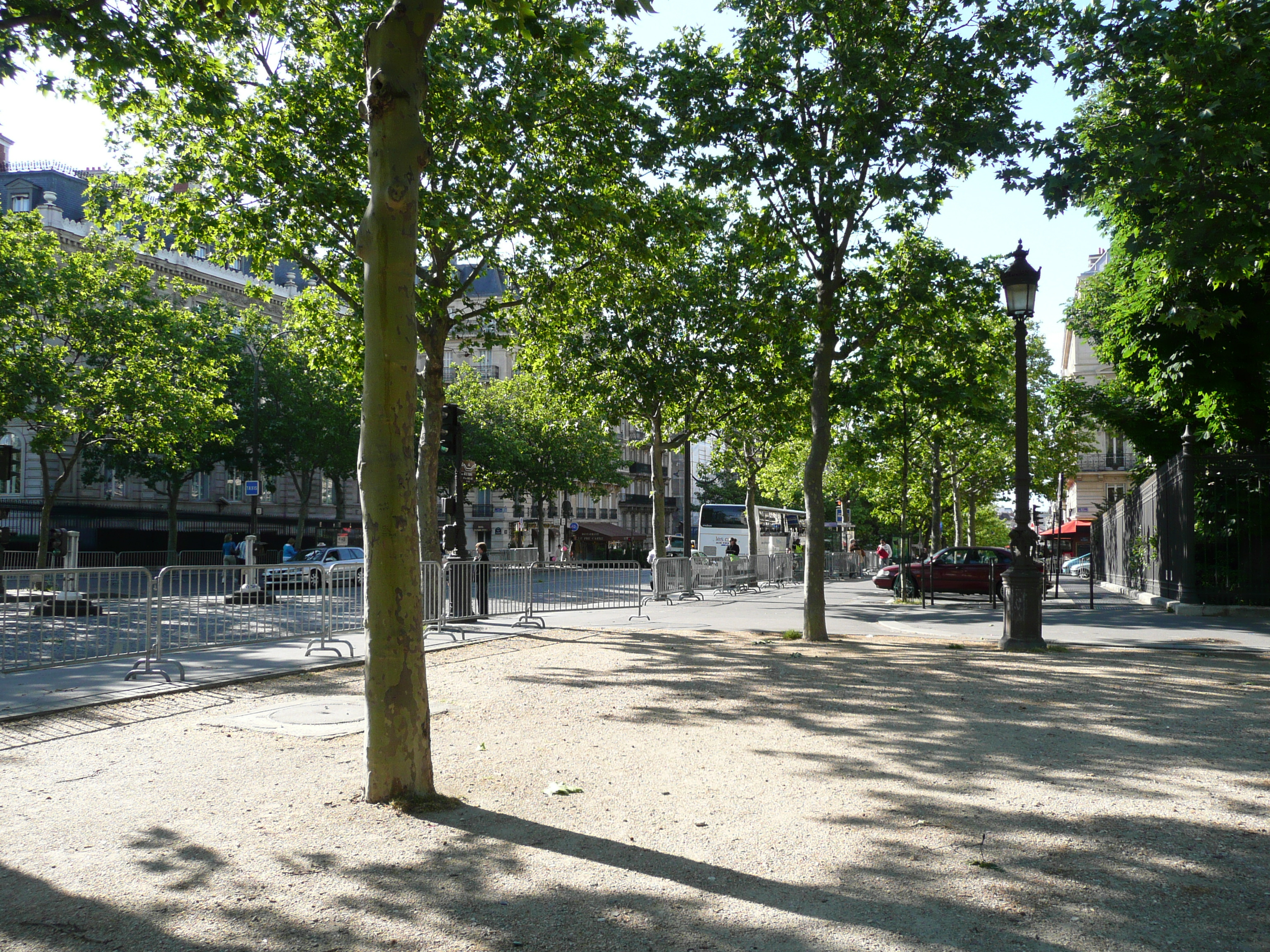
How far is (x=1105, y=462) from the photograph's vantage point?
2530 inches

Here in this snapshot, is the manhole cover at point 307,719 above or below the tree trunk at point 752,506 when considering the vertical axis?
below

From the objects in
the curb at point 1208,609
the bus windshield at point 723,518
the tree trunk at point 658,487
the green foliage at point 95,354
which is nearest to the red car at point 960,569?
the curb at point 1208,609

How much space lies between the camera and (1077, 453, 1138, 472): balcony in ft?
201

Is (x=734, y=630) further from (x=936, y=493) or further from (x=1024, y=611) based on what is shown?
(x=936, y=493)

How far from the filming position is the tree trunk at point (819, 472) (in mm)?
13961

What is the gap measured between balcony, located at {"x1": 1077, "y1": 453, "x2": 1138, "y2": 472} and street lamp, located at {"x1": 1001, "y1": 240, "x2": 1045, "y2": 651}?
2027 inches

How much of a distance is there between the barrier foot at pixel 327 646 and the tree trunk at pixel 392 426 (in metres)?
7.25

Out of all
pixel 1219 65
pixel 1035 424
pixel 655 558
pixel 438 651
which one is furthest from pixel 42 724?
pixel 1035 424

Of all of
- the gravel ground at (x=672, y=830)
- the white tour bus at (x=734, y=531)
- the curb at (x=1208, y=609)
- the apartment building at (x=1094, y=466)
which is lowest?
the gravel ground at (x=672, y=830)

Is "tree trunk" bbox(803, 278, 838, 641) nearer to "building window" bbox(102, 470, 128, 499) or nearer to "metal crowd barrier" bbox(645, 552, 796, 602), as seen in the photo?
"metal crowd barrier" bbox(645, 552, 796, 602)

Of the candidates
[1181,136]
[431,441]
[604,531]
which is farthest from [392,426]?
[604,531]

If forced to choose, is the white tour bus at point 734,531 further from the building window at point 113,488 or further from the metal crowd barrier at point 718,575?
the building window at point 113,488

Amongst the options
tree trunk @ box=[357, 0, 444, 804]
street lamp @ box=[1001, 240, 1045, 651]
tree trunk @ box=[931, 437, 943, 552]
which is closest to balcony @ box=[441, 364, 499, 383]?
tree trunk @ box=[931, 437, 943, 552]

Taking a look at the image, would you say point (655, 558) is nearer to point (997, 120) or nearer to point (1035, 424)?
point (997, 120)
